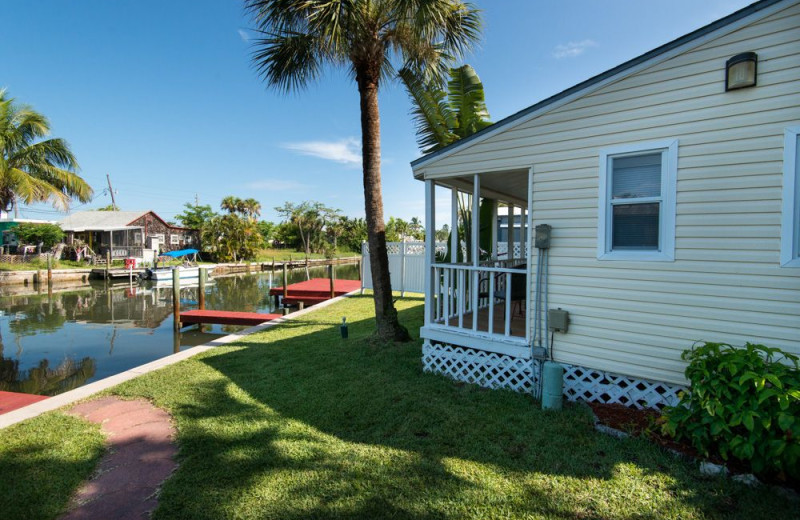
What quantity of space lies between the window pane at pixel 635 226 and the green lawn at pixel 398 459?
6.10ft

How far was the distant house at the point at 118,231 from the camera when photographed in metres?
34.1

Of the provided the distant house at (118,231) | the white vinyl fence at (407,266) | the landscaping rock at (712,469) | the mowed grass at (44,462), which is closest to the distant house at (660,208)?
the landscaping rock at (712,469)

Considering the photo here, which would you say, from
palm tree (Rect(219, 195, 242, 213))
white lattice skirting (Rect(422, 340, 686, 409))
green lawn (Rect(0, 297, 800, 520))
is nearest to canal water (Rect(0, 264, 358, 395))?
green lawn (Rect(0, 297, 800, 520))

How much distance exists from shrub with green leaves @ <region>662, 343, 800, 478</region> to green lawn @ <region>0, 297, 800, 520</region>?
26 cm

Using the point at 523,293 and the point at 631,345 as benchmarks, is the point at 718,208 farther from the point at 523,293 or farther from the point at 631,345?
the point at 523,293

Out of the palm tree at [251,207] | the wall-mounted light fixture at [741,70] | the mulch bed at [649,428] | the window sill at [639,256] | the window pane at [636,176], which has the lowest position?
the mulch bed at [649,428]

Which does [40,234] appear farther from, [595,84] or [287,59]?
[595,84]

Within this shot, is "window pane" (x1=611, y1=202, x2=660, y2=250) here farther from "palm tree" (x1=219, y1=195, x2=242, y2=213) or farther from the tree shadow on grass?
"palm tree" (x1=219, y1=195, x2=242, y2=213)

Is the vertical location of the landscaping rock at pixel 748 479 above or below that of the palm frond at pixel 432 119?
below

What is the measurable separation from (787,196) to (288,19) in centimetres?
706

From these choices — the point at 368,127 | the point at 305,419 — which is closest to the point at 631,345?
the point at 305,419

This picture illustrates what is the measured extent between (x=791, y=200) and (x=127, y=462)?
6.19 meters

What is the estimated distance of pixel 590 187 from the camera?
167 inches

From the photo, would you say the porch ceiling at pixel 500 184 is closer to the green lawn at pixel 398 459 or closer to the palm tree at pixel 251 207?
the green lawn at pixel 398 459
